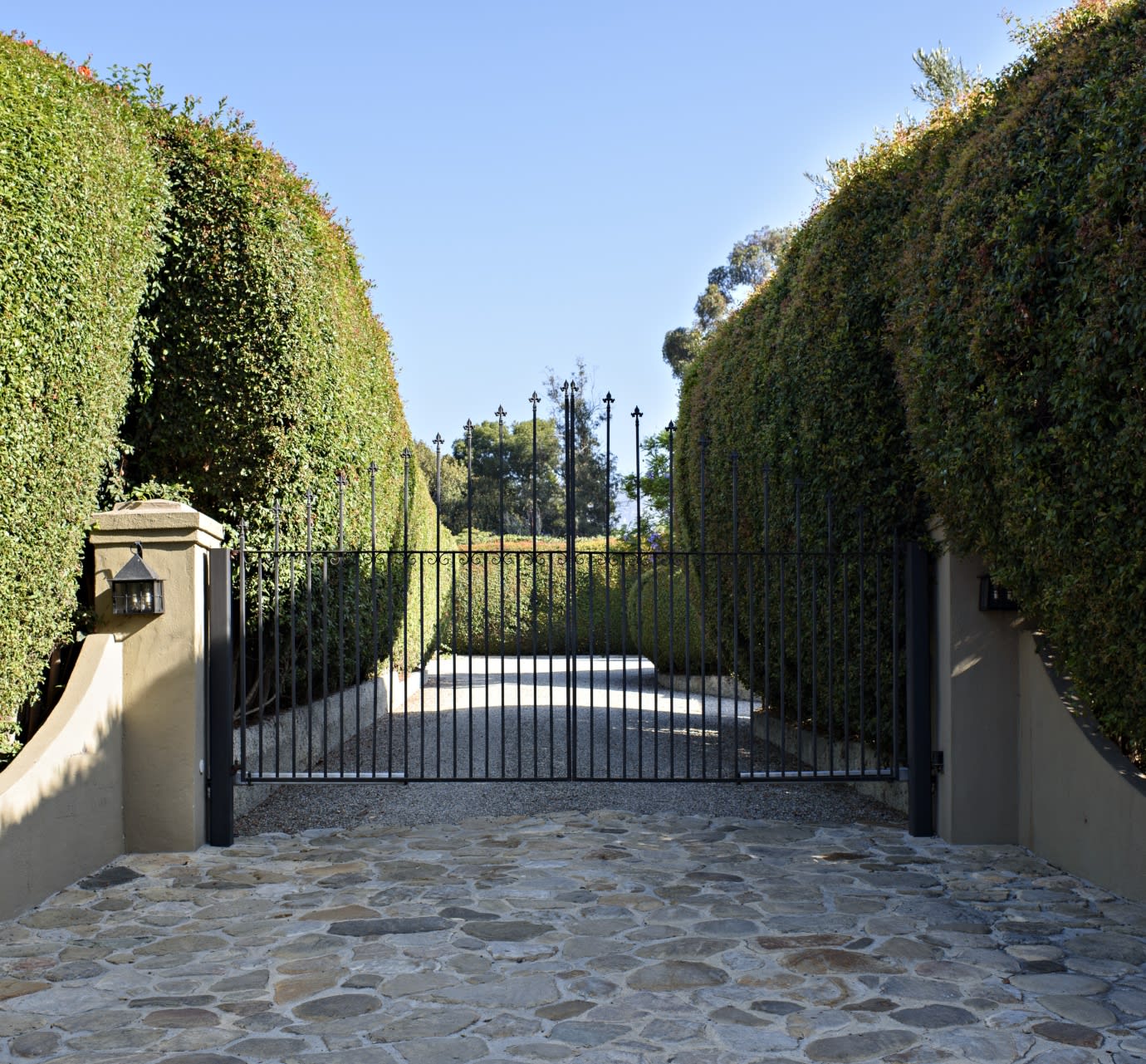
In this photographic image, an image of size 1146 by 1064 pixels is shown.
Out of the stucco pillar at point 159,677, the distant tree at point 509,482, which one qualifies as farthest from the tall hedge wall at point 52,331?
the distant tree at point 509,482

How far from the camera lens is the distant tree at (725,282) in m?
37.5

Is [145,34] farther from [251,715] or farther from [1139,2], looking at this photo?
[1139,2]

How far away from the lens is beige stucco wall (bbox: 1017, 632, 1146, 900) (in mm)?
5176

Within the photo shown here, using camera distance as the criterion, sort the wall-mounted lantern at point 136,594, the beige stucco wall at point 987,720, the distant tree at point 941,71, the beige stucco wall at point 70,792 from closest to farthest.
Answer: the beige stucco wall at point 70,792
the beige stucco wall at point 987,720
the wall-mounted lantern at point 136,594
the distant tree at point 941,71

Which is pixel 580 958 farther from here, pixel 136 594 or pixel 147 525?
pixel 147 525

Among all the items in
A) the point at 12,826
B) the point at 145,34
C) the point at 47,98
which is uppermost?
the point at 145,34

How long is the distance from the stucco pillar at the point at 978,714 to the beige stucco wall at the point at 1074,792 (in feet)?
0.24

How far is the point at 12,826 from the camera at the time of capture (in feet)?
16.5

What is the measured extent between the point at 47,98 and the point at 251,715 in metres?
4.95

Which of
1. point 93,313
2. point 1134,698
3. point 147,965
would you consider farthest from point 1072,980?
point 93,313

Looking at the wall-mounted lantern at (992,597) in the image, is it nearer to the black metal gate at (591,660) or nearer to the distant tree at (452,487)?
the black metal gate at (591,660)

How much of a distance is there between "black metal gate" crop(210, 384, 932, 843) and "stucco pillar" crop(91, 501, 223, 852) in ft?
0.75

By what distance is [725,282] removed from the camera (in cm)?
3875

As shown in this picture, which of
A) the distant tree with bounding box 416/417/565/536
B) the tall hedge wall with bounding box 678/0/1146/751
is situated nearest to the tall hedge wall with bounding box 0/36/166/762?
the tall hedge wall with bounding box 678/0/1146/751
